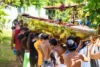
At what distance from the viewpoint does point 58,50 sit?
19.3 ft

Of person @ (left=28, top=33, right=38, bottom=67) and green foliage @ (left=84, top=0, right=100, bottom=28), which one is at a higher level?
green foliage @ (left=84, top=0, right=100, bottom=28)

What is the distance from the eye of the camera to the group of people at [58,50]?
4.86 m

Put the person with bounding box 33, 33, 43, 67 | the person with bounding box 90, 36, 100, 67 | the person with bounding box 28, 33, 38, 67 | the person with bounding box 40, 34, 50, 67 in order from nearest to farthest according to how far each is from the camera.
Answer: the person with bounding box 90, 36, 100, 67, the person with bounding box 40, 34, 50, 67, the person with bounding box 33, 33, 43, 67, the person with bounding box 28, 33, 38, 67

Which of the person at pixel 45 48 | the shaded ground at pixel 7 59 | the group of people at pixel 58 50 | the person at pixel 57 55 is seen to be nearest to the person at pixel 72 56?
the group of people at pixel 58 50

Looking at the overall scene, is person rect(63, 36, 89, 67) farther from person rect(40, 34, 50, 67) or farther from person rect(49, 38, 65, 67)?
person rect(40, 34, 50, 67)

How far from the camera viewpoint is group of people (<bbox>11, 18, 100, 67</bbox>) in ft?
15.9

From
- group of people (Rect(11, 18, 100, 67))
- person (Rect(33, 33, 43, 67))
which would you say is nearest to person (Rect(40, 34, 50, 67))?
group of people (Rect(11, 18, 100, 67))

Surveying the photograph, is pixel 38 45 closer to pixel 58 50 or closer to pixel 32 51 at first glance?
pixel 32 51

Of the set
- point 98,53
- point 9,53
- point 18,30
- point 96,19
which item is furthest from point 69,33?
point 9,53

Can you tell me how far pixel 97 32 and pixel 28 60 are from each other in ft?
11.9

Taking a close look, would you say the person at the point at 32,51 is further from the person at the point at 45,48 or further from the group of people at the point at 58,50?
the person at the point at 45,48

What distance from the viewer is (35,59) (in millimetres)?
7758

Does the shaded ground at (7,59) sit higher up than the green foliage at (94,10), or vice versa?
the green foliage at (94,10)

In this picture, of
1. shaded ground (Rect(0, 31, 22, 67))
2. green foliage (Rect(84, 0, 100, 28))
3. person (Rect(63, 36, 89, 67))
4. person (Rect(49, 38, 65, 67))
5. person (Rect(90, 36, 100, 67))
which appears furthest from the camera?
shaded ground (Rect(0, 31, 22, 67))
